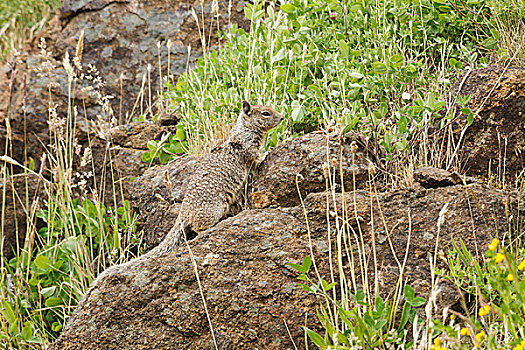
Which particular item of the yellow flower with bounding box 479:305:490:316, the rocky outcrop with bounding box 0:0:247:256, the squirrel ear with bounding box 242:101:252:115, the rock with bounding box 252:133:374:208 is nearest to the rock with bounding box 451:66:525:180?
the rock with bounding box 252:133:374:208

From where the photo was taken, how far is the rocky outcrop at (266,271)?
12.4ft

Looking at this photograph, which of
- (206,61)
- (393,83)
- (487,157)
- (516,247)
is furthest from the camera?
(206,61)

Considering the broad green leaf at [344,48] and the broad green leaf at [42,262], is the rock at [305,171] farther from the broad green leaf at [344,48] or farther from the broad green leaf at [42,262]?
the broad green leaf at [42,262]

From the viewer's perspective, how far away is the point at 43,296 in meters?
5.85

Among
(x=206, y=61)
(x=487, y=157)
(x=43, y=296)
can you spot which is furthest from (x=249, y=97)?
(x=43, y=296)

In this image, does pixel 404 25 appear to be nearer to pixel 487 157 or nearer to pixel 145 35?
pixel 487 157

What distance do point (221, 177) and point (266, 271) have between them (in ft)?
4.27

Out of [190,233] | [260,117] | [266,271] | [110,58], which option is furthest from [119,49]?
[266,271]

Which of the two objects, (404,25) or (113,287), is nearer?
(113,287)

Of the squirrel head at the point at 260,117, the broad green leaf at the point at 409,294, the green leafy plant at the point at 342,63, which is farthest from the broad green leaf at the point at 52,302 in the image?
the broad green leaf at the point at 409,294

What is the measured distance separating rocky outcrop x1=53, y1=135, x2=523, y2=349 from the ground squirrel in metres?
0.44

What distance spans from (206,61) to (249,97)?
956mm

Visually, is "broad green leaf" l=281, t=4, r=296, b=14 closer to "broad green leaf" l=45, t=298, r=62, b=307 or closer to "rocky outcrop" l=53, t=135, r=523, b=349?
"rocky outcrop" l=53, t=135, r=523, b=349

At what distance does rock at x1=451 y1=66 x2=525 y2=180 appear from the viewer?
464 cm
